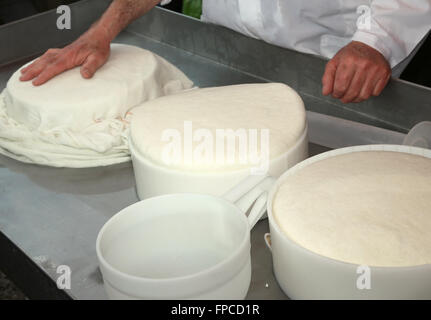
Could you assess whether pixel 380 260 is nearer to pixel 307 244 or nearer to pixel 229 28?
pixel 307 244

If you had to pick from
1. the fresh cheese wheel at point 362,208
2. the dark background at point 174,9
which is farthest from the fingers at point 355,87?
the dark background at point 174,9

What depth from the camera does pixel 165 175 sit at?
1.31 metres

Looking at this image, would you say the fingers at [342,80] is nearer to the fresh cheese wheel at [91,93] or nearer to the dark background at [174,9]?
the fresh cheese wheel at [91,93]

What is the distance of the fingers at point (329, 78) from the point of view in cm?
165

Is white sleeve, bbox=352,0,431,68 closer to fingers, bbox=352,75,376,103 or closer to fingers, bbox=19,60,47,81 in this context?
fingers, bbox=352,75,376,103

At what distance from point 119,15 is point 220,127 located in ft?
3.08

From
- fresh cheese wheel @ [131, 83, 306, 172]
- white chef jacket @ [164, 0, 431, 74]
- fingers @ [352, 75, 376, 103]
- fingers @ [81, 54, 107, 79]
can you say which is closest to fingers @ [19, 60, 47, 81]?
fingers @ [81, 54, 107, 79]

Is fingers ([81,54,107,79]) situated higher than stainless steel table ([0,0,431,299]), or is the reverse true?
fingers ([81,54,107,79])

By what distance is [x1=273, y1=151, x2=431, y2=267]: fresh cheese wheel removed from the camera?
0.98m

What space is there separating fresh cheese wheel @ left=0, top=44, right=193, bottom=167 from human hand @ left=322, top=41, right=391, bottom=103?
520 mm

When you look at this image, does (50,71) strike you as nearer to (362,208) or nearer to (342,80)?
(342,80)

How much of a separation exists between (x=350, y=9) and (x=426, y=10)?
0.25 metres

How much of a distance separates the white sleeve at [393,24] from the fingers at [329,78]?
29 centimetres

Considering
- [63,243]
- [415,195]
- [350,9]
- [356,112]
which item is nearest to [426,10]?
[350,9]
